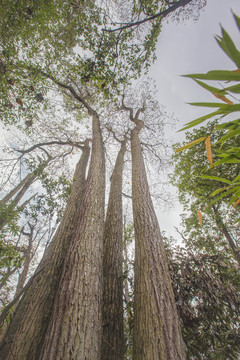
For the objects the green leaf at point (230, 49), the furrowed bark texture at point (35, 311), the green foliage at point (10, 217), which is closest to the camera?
the green leaf at point (230, 49)

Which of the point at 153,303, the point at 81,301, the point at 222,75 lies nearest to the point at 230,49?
the point at 222,75

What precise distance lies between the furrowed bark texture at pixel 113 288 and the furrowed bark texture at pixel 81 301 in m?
0.45

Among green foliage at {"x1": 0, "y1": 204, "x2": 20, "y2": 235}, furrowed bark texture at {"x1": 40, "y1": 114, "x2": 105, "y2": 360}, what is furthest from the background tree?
green foliage at {"x1": 0, "y1": 204, "x2": 20, "y2": 235}

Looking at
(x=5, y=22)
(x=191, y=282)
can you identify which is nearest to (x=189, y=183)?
(x=191, y=282)

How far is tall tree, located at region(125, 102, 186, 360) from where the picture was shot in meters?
1.16

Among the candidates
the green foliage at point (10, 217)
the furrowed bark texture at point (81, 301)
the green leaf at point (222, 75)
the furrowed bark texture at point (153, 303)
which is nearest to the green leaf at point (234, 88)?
the green leaf at point (222, 75)

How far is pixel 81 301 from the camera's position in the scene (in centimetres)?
141

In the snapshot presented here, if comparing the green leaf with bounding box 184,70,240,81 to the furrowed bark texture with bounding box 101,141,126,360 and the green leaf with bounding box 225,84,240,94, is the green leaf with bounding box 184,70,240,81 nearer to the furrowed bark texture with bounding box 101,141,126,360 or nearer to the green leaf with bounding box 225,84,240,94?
the green leaf with bounding box 225,84,240,94

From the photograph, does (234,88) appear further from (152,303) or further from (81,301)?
(81,301)

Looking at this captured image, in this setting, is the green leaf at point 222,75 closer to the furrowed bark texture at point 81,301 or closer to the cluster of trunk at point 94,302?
the cluster of trunk at point 94,302

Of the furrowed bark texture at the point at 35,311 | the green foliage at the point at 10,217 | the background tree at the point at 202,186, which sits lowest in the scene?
the furrowed bark texture at the point at 35,311

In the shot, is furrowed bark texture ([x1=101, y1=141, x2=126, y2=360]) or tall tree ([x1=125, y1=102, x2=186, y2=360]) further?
furrowed bark texture ([x1=101, y1=141, x2=126, y2=360])

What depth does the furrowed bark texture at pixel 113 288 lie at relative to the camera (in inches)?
65.2

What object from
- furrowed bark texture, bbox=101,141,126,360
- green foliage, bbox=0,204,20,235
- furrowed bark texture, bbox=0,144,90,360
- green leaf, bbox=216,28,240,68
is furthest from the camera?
green foliage, bbox=0,204,20,235
